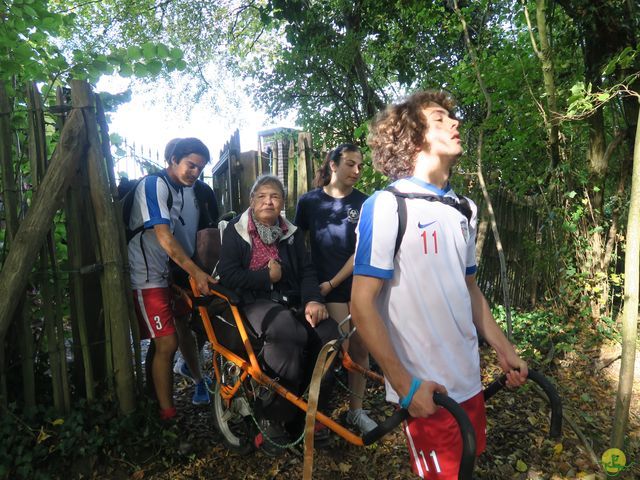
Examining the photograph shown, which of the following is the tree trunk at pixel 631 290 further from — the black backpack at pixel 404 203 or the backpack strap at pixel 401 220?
the backpack strap at pixel 401 220

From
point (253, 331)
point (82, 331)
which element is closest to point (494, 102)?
point (253, 331)

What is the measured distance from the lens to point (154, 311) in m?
3.02

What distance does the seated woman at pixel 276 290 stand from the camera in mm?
2500

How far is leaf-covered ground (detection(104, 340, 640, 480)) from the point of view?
287 cm

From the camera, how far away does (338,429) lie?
2059mm

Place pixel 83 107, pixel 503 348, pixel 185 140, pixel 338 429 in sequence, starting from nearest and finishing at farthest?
pixel 503 348 < pixel 338 429 < pixel 83 107 < pixel 185 140

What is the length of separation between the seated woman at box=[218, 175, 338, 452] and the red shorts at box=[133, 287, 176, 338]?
0.58 metres

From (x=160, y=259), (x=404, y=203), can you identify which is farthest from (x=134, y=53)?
(x=404, y=203)

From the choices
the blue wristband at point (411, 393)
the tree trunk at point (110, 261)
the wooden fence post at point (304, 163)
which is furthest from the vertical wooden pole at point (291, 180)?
the blue wristband at point (411, 393)

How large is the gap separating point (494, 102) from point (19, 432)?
4.77 metres

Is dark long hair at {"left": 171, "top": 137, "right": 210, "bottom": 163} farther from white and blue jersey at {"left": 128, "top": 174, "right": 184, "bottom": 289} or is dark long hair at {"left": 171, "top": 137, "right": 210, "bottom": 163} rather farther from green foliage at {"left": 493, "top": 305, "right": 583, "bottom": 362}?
green foliage at {"left": 493, "top": 305, "right": 583, "bottom": 362}

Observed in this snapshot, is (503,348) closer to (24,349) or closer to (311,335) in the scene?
(311,335)

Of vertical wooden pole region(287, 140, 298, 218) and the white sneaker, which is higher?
vertical wooden pole region(287, 140, 298, 218)

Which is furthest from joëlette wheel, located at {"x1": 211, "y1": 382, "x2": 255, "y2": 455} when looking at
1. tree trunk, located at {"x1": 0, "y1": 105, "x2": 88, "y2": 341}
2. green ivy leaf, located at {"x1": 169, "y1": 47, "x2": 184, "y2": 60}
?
green ivy leaf, located at {"x1": 169, "y1": 47, "x2": 184, "y2": 60}
